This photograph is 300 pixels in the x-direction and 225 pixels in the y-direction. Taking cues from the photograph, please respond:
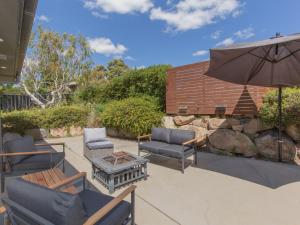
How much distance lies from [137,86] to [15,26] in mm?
6185

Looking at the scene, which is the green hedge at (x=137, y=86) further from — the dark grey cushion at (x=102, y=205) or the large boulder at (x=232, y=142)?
the dark grey cushion at (x=102, y=205)

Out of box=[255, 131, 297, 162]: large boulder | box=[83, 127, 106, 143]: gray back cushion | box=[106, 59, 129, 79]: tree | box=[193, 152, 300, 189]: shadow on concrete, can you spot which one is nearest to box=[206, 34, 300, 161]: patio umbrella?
box=[255, 131, 297, 162]: large boulder

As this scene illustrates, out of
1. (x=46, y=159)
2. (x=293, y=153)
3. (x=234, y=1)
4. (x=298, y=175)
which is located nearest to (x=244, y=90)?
(x=293, y=153)

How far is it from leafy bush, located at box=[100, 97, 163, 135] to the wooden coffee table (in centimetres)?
362

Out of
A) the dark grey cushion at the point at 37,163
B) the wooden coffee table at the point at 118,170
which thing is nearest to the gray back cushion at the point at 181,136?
the wooden coffee table at the point at 118,170

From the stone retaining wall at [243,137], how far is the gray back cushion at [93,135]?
9.39ft

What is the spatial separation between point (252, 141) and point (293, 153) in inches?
38.5

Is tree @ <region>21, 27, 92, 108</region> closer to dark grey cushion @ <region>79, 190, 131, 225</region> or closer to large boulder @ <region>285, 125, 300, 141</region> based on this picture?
dark grey cushion @ <region>79, 190, 131, 225</region>

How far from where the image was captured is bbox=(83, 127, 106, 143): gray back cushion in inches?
222

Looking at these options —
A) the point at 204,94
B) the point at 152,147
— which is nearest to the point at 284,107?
the point at 204,94

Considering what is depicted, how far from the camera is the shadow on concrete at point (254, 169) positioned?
4004 mm

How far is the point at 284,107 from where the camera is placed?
16.2 ft

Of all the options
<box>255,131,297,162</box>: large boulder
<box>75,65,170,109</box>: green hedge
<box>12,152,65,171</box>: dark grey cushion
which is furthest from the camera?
<box>75,65,170,109</box>: green hedge

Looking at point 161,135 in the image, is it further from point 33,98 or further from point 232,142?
point 33,98
